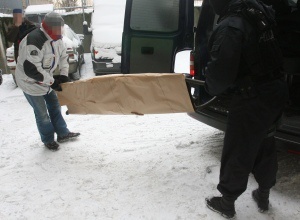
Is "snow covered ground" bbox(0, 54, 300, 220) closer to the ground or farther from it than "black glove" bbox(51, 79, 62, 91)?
closer to the ground

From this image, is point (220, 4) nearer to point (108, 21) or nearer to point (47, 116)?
point (47, 116)

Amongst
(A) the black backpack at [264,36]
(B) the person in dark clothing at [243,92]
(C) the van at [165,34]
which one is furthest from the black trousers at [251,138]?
(C) the van at [165,34]

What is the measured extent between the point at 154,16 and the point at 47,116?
1895 mm

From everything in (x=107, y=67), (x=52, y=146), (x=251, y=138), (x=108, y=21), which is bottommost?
(x=52, y=146)

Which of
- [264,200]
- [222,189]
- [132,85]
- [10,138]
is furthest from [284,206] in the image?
[10,138]

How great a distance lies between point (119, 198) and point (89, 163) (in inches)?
29.4

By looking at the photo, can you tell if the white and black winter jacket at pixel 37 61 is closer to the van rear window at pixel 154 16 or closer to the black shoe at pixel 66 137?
the black shoe at pixel 66 137

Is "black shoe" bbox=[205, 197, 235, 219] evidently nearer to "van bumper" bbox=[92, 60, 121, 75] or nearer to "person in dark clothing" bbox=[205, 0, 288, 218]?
"person in dark clothing" bbox=[205, 0, 288, 218]

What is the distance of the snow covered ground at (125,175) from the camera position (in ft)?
7.97

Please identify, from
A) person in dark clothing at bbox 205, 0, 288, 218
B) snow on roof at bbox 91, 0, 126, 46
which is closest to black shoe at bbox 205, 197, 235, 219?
person in dark clothing at bbox 205, 0, 288, 218

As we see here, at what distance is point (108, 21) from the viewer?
740 cm

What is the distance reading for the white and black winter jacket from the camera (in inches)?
119

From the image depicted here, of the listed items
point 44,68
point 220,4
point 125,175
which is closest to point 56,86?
point 44,68

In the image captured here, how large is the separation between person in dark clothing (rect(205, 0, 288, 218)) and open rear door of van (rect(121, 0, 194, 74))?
6.31 feet
